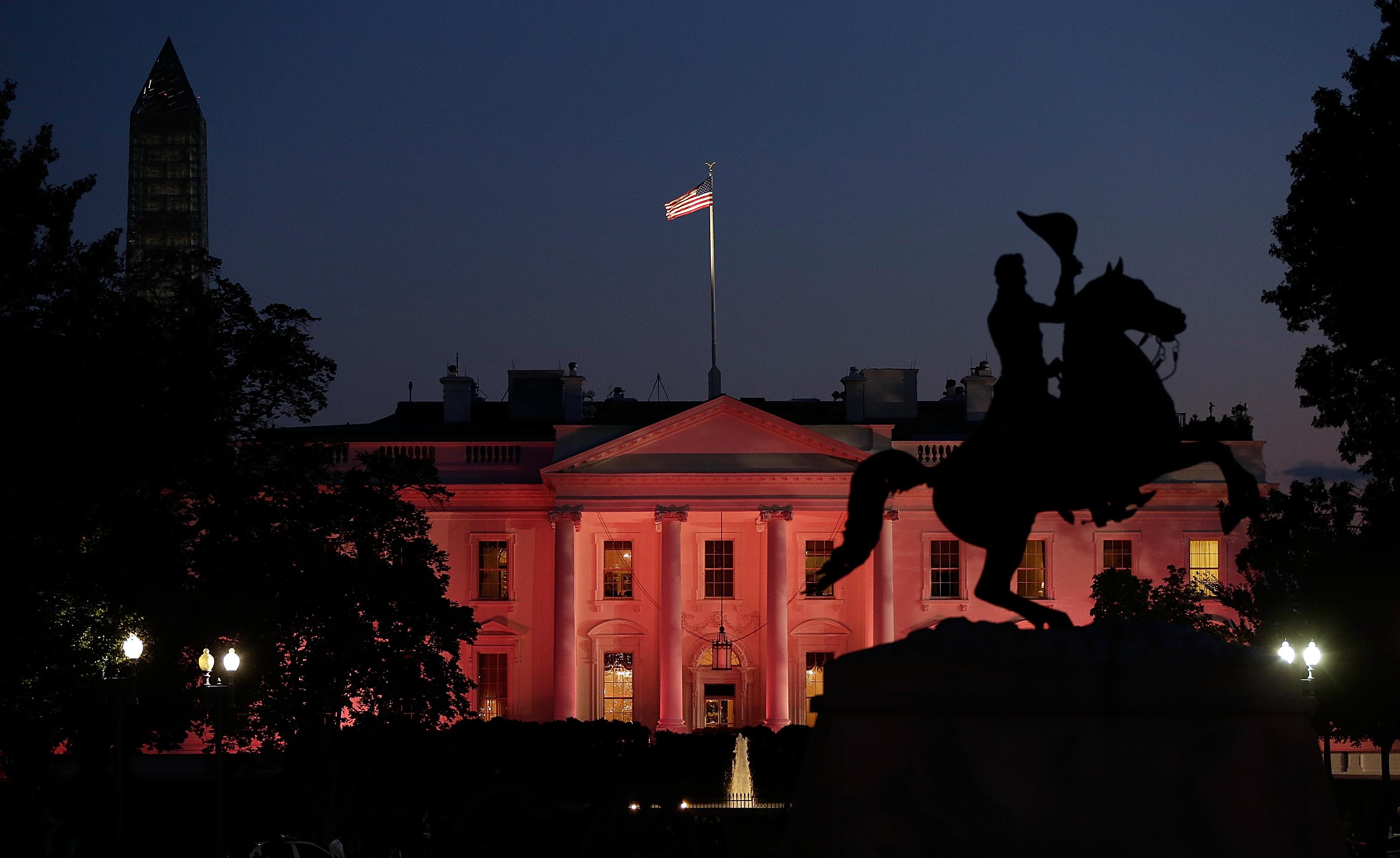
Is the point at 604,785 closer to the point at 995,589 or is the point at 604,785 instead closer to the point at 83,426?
the point at 83,426

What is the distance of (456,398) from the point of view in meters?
54.6

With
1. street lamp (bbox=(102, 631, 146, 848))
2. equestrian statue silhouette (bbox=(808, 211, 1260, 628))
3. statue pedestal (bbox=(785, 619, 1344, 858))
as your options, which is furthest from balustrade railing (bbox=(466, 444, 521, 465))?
statue pedestal (bbox=(785, 619, 1344, 858))

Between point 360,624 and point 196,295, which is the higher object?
point 196,295

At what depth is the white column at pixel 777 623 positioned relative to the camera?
45969mm

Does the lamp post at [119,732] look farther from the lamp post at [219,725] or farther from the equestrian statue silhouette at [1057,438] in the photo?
the equestrian statue silhouette at [1057,438]

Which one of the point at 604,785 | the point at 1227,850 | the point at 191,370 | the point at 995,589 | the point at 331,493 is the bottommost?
the point at 604,785

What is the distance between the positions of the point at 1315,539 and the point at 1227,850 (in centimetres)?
2132

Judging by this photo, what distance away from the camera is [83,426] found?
82.1 feet

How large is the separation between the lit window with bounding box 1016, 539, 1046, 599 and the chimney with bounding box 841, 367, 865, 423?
725 cm

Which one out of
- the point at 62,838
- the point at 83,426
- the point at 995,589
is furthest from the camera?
the point at 83,426

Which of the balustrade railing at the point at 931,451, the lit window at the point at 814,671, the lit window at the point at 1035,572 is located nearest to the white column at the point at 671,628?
the lit window at the point at 814,671

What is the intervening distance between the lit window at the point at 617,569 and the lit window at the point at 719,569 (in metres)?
2.33

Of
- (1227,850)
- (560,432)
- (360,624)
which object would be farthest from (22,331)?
(560,432)

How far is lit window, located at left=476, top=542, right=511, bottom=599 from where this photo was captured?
49.0 m
